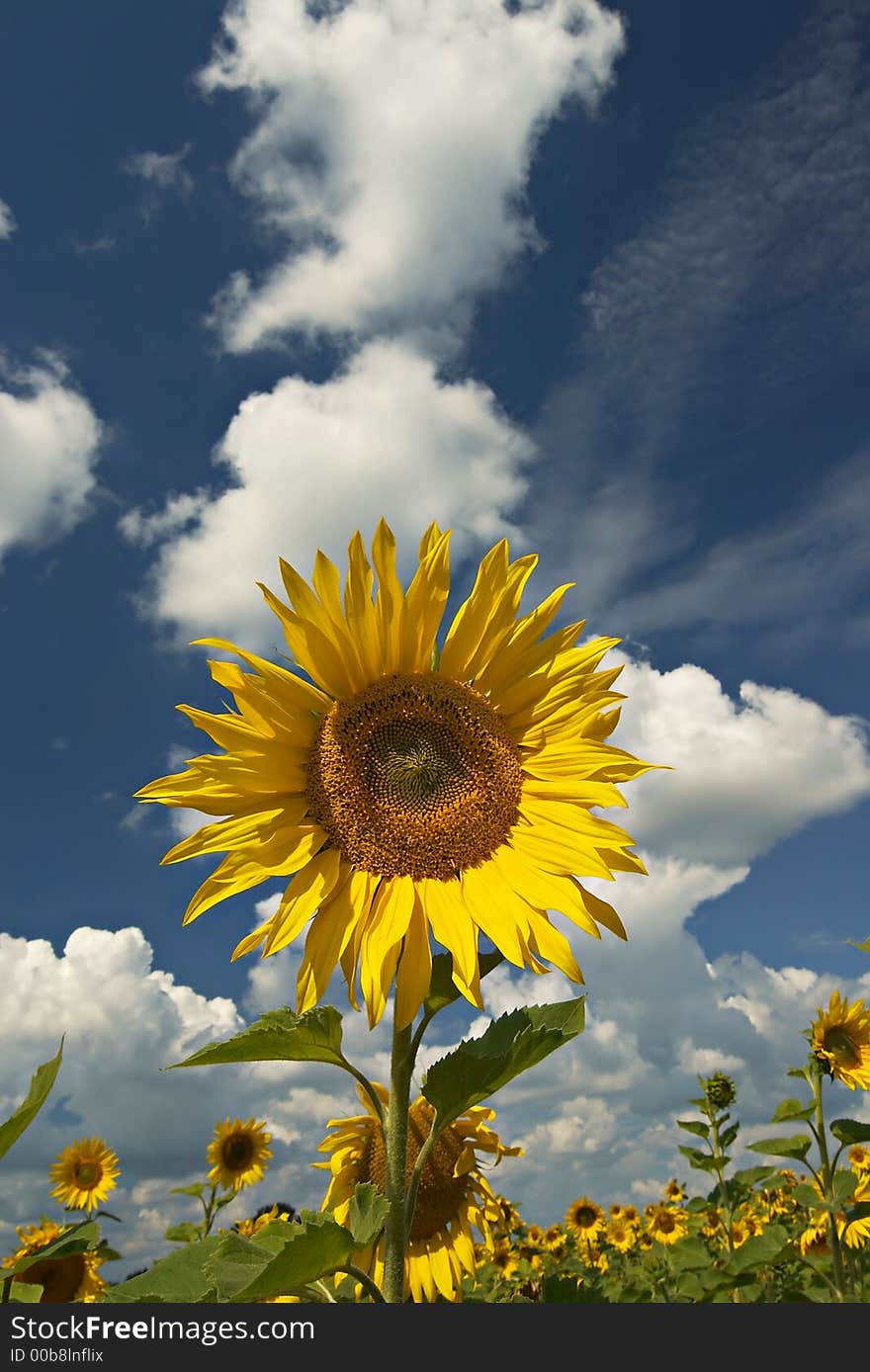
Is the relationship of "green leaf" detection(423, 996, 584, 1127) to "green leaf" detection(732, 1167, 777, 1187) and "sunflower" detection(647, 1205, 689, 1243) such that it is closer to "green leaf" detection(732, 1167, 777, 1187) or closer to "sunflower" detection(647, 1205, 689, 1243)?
"green leaf" detection(732, 1167, 777, 1187)

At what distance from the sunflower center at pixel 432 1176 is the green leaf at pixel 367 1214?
9.12 feet

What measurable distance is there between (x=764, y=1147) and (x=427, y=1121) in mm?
4598

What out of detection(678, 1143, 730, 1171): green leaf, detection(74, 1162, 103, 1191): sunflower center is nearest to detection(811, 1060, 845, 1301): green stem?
detection(678, 1143, 730, 1171): green leaf

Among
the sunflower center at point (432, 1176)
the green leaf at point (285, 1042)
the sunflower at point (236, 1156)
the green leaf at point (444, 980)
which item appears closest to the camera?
the green leaf at point (285, 1042)

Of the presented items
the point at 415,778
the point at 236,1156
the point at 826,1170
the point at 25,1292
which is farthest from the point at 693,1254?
the point at 415,778

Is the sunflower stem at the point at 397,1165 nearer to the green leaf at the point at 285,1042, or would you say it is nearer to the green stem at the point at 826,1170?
the green leaf at the point at 285,1042

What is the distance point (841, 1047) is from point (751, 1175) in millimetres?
3362

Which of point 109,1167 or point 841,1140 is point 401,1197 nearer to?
point 841,1140

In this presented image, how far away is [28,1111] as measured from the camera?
207 cm

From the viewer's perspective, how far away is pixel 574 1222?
17.4 m

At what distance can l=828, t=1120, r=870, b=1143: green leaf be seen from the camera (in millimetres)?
7434

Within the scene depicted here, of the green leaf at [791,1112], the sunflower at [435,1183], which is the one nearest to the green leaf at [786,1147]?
the green leaf at [791,1112]

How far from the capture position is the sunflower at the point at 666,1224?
17.0 meters

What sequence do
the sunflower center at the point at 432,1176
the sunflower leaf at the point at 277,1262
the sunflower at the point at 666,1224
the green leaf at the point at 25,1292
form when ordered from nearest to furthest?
the sunflower leaf at the point at 277,1262, the green leaf at the point at 25,1292, the sunflower center at the point at 432,1176, the sunflower at the point at 666,1224
